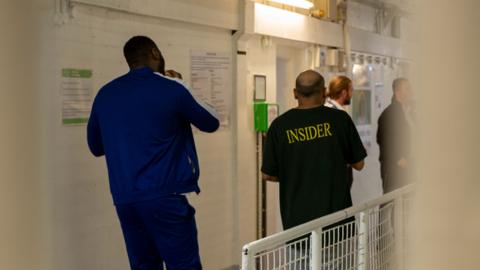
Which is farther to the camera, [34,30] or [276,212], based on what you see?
[276,212]

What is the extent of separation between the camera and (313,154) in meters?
2.44

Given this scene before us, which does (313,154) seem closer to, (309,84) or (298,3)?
(309,84)

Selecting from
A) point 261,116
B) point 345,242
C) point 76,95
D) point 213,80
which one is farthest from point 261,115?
point 345,242

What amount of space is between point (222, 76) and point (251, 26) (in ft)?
1.57

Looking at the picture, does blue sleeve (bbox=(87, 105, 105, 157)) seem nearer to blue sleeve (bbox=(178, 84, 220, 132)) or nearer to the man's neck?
blue sleeve (bbox=(178, 84, 220, 132))

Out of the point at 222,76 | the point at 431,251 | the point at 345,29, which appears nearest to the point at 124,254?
the point at 222,76

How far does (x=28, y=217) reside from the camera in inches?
51.6

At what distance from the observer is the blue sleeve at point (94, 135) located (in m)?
2.47

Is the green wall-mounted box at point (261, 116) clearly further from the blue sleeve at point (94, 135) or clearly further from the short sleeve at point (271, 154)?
the blue sleeve at point (94, 135)

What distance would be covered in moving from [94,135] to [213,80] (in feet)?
5.18

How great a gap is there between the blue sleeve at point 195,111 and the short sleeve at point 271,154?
0.29m

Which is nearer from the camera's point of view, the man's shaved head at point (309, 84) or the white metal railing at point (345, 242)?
the white metal railing at point (345, 242)

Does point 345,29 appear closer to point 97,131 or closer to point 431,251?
point 97,131

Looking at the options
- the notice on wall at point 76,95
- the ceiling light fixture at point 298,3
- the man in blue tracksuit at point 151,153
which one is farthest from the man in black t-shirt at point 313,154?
the ceiling light fixture at point 298,3
